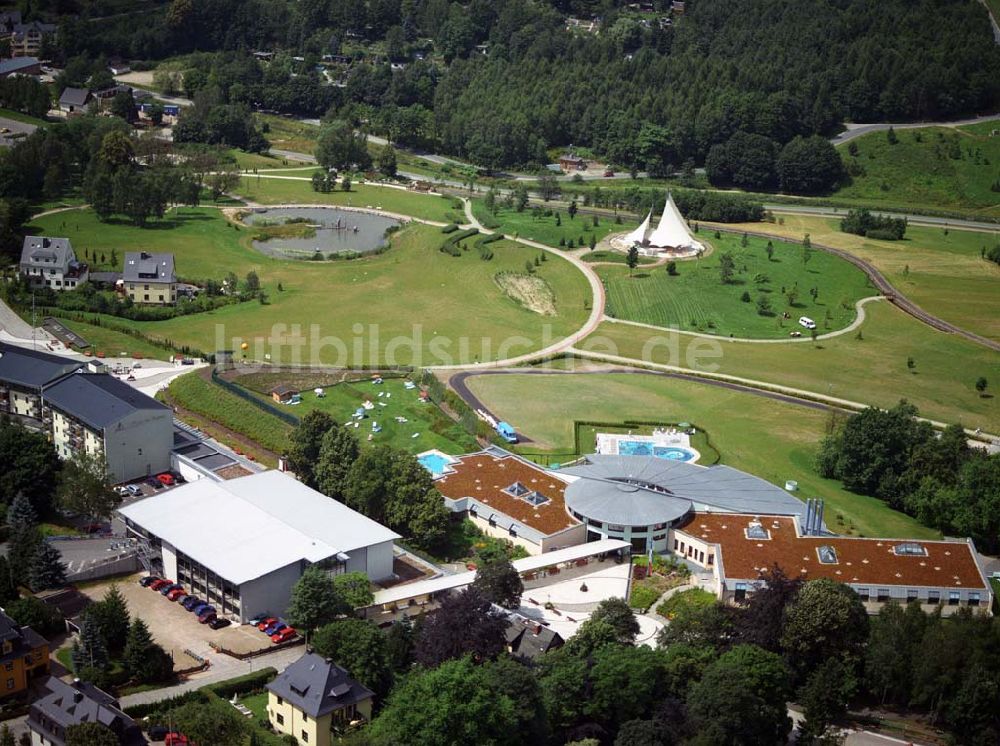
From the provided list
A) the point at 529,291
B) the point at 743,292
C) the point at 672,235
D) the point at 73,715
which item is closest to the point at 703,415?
the point at 743,292

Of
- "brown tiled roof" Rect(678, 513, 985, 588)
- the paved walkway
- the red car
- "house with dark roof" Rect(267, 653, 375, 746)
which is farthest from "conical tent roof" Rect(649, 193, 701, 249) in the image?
"house with dark roof" Rect(267, 653, 375, 746)

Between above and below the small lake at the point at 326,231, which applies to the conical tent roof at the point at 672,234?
above

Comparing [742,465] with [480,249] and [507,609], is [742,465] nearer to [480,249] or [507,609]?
[507,609]

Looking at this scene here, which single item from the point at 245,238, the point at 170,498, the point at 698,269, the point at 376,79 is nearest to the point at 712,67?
the point at 376,79

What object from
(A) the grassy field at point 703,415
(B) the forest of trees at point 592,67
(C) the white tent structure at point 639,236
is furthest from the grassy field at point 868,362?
(B) the forest of trees at point 592,67

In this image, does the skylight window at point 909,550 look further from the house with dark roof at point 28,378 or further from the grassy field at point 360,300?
the house with dark roof at point 28,378
